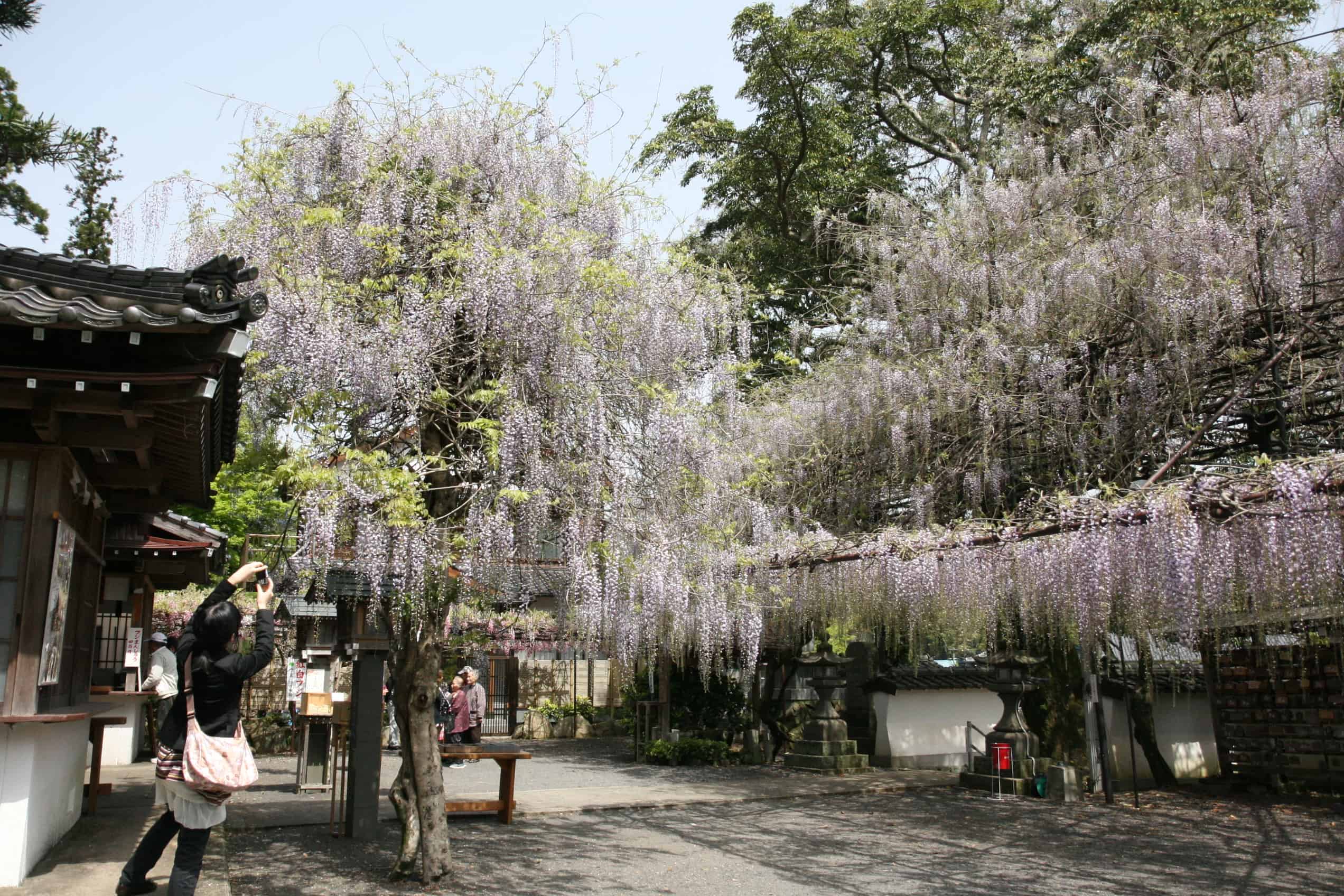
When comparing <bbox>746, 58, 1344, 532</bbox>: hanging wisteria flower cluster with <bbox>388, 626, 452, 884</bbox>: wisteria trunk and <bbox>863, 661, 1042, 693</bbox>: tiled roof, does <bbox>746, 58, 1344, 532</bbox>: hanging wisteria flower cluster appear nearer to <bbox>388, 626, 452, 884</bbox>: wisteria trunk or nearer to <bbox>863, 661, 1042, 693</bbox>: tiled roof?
<bbox>863, 661, 1042, 693</bbox>: tiled roof

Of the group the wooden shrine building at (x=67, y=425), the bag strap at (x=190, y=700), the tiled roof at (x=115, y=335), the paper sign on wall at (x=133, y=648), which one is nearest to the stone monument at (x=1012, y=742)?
the wooden shrine building at (x=67, y=425)

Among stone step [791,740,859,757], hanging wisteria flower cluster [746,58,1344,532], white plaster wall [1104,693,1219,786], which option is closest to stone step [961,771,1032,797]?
white plaster wall [1104,693,1219,786]

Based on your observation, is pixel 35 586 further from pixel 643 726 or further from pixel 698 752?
pixel 643 726

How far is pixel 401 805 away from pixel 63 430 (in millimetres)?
3080

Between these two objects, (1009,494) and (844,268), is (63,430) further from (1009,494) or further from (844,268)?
(844,268)

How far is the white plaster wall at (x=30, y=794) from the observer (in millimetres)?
4234

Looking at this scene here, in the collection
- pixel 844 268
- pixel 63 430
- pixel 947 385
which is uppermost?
pixel 844 268

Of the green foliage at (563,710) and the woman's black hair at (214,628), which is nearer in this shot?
the woman's black hair at (214,628)

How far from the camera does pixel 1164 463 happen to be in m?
8.96

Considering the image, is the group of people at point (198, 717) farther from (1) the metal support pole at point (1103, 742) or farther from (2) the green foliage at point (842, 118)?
(2) the green foliage at point (842, 118)

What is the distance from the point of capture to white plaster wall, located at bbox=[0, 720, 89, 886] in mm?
4234

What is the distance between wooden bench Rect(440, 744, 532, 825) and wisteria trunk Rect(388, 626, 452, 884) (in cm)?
184

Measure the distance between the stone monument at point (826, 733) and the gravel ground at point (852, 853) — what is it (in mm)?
2700

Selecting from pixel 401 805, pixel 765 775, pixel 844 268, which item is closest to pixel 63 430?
pixel 401 805
